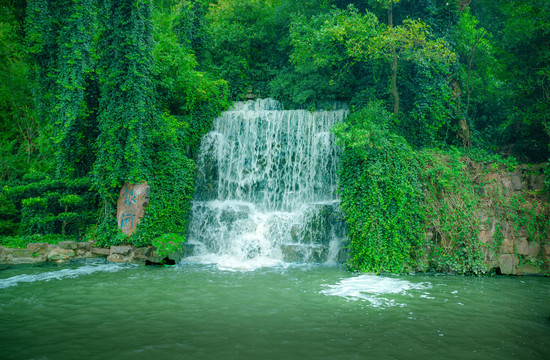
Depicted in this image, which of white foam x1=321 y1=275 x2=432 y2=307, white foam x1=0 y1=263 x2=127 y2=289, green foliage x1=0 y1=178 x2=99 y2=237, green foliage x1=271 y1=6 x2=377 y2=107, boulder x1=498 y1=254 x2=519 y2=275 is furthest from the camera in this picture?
green foliage x1=271 y1=6 x2=377 y2=107

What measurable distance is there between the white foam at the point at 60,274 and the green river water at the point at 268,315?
43 millimetres

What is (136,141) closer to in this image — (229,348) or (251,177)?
(251,177)

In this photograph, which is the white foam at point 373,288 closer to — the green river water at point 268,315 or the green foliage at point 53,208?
the green river water at point 268,315

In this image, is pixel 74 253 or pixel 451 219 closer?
pixel 451 219

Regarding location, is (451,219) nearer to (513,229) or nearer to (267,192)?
(513,229)

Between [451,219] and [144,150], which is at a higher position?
[144,150]

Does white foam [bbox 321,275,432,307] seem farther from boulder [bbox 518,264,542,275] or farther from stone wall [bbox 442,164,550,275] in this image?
boulder [bbox 518,264,542,275]

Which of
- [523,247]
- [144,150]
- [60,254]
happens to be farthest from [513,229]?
[60,254]

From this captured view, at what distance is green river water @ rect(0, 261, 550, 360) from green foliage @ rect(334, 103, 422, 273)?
0.71 m

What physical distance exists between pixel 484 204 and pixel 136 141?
33.9 ft

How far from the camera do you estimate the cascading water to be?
10.6 m

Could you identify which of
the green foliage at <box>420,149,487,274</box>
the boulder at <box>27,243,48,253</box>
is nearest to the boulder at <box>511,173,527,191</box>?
the green foliage at <box>420,149,487,274</box>

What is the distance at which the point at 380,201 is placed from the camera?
29.5 feet

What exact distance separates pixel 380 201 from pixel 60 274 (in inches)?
327
